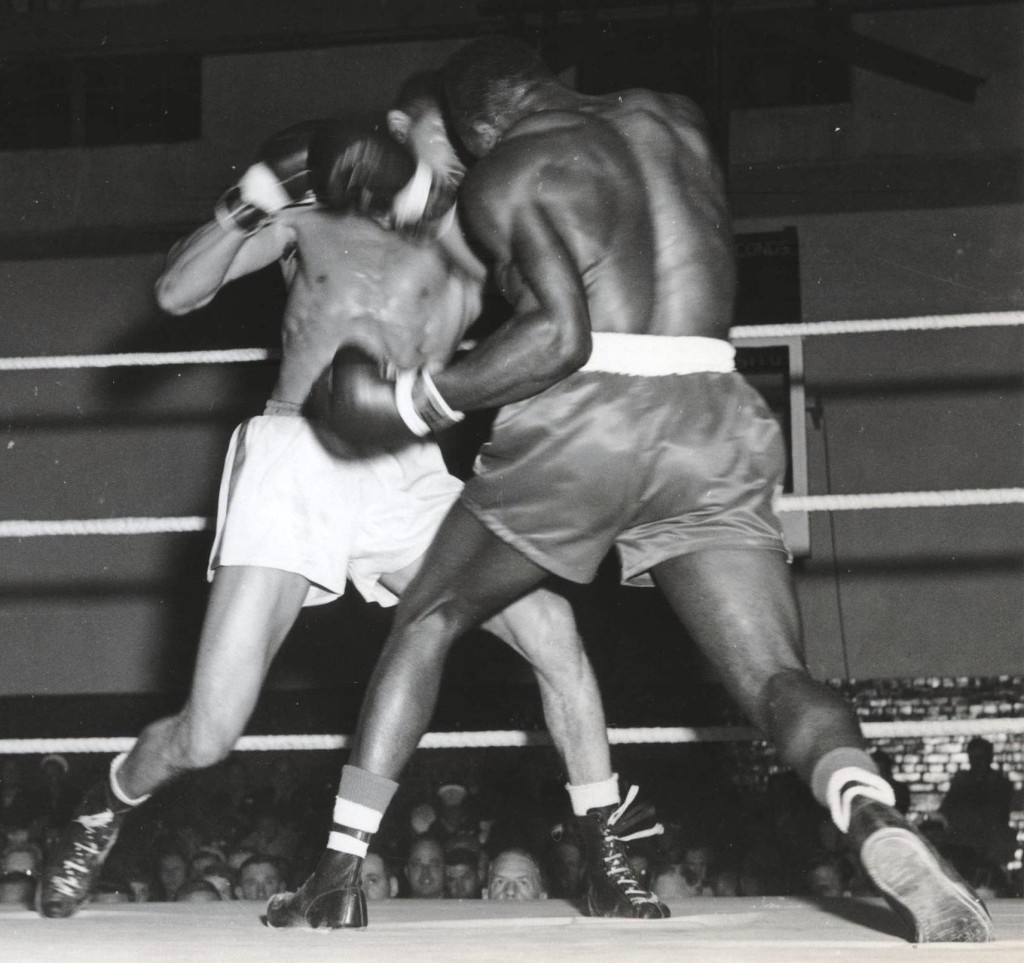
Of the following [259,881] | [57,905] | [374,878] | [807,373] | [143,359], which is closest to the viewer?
[57,905]

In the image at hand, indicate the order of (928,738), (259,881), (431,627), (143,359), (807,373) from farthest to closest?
1. (807,373)
2. (928,738)
3. (259,881)
4. (143,359)
5. (431,627)

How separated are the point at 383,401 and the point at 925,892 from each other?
2.42ft

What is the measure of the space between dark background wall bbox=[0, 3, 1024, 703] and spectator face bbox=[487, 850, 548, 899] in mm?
1699

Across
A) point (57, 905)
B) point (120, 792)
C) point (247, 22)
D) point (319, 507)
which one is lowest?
point (57, 905)

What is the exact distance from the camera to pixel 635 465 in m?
1.44

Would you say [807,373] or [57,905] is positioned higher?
[807,373]

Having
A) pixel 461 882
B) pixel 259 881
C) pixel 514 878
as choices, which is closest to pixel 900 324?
pixel 514 878

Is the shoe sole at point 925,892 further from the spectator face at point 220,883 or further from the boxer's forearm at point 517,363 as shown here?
the spectator face at point 220,883

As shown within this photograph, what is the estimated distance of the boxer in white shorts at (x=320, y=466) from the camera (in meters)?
1.68

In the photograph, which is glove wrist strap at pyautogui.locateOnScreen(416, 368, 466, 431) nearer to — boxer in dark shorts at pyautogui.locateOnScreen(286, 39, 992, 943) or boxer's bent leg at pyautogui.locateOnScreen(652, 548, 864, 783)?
boxer in dark shorts at pyautogui.locateOnScreen(286, 39, 992, 943)

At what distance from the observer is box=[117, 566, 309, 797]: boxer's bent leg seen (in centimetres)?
167

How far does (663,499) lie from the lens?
1455 mm

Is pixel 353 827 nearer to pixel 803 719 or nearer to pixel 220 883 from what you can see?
pixel 803 719

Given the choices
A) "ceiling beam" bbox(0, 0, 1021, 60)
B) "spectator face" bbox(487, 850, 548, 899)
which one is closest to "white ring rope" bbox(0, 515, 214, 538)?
"spectator face" bbox(487, 850, 548, 899)
